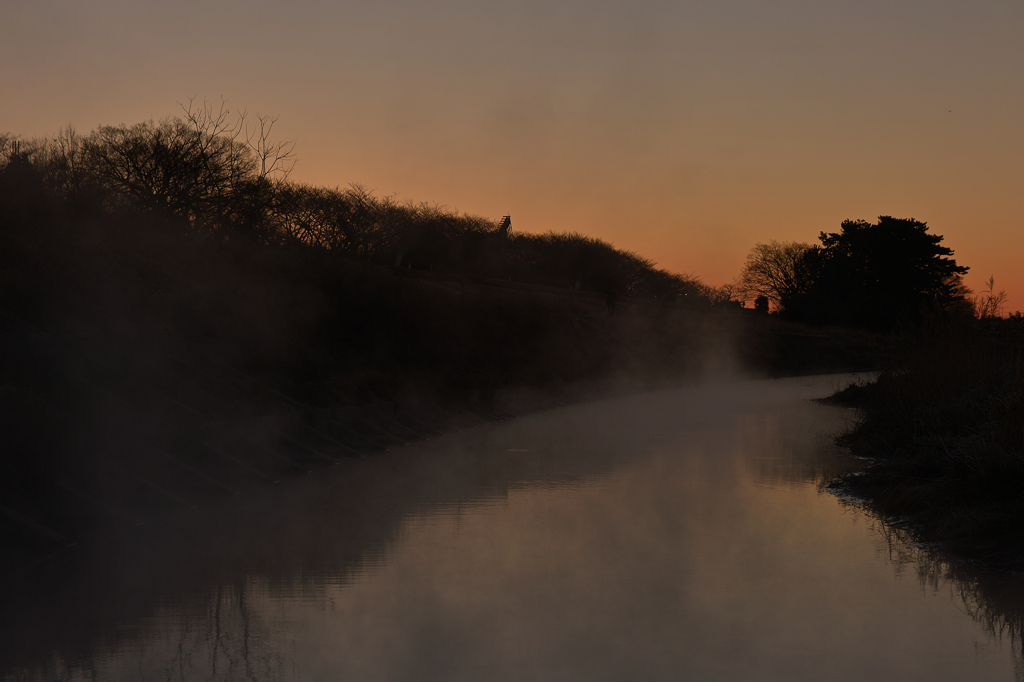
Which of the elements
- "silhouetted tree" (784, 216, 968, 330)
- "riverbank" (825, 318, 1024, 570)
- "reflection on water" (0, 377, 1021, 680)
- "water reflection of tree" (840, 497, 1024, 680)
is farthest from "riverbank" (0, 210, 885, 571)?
"silhouetted tree" (784, 216, 968, 330)

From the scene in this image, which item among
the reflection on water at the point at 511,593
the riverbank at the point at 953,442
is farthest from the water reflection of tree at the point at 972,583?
the riverbank at the point at 953,442

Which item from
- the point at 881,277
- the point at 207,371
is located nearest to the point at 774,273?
the point at 881,277

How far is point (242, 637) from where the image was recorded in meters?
7.49

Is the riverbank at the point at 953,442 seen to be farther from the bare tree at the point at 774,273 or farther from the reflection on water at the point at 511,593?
the bare tree at the point at 774,273

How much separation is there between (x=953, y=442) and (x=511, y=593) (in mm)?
8367

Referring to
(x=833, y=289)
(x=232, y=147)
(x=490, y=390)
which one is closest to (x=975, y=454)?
(x=490, y=390)

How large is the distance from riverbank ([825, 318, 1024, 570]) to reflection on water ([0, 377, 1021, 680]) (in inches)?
27.1

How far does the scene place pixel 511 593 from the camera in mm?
8812

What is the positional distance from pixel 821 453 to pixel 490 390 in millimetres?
10636

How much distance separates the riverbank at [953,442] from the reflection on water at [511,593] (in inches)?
27.1

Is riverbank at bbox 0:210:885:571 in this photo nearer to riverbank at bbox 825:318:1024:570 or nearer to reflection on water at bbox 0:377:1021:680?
reflection on water at bbox 0:377:1021:680

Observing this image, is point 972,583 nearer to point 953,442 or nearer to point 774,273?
point 953,442

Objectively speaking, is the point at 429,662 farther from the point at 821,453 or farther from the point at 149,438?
the point at 821,453

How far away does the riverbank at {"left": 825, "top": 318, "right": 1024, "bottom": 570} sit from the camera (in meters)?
11.3
